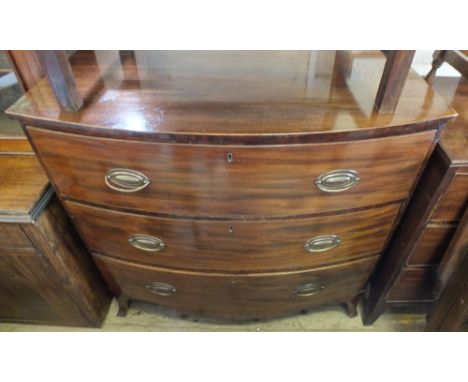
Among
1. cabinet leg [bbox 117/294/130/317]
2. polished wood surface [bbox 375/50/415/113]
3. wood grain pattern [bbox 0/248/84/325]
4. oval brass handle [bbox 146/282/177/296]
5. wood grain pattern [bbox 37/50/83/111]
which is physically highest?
polished wood surface [bbox 375/50/415/113]

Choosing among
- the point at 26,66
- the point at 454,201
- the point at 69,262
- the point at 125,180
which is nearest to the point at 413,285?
the point at 454,201

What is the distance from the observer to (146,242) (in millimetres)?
896

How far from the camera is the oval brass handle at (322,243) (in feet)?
2.84

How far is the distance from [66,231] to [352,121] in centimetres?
88

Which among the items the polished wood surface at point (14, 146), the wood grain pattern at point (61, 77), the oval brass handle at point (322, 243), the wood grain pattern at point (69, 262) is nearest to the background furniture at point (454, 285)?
the oval brass handle at point (322, 243)

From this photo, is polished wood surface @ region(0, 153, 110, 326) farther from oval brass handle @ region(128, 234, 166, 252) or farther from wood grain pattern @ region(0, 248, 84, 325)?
oval brass handle @ region(128, 234, 166, 252)

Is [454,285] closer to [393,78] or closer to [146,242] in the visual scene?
[393,78]

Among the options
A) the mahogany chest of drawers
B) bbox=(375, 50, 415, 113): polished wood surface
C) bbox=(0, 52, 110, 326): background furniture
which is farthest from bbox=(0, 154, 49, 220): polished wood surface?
bbox=(375, 50, 415, 113): polished wood surface

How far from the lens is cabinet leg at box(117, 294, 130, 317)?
1220mm

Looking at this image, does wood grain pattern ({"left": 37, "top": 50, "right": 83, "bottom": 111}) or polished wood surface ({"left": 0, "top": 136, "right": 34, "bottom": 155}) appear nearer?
wood grain pattern ({"left": 37, "top": 50, "right": 83, "bottom": 111})

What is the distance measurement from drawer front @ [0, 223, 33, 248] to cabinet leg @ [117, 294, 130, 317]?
418 mm

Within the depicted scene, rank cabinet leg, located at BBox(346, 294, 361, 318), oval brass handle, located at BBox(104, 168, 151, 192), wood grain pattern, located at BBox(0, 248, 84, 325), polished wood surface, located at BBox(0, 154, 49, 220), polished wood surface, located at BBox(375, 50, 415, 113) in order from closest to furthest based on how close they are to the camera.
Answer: polished wood surface, located at BBox(375, 50, 415, 113)
oval brass handle, located at BBox(104, 168, 151, 192)
polished wood surface, located at BBox(0, 154, 49, 220)
wood grain pattern, located at BBox(0, 248, 84, 325)
cabinet leg, located at BBox(346, 294, 361, 318)

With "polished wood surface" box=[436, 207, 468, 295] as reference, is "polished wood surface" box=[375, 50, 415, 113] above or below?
above

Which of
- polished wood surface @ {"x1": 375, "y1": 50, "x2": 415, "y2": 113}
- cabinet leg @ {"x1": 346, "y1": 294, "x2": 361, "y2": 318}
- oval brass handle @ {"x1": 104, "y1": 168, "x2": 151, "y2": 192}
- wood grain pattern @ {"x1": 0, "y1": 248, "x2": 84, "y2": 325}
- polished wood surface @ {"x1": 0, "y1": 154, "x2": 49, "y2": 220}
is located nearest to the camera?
polished wood surface @ {"x1": 375, "y1": 50, "x2": 415, "y2": 113}
